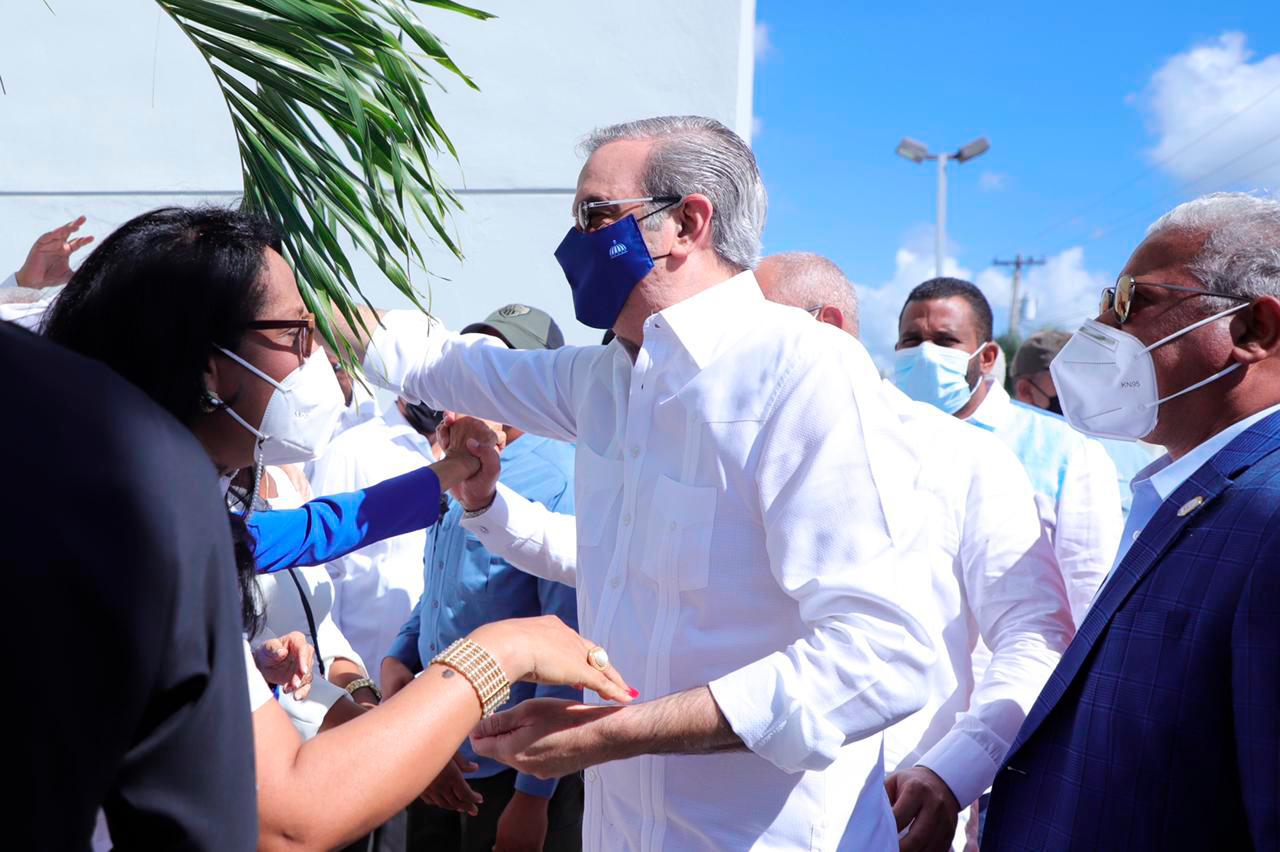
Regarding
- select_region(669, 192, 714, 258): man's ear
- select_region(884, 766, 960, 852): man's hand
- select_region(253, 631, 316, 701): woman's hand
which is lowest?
select_region(884, 766, 960, 852): man's hand

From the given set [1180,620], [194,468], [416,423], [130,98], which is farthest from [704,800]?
[130,98]

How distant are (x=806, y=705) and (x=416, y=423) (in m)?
3.55

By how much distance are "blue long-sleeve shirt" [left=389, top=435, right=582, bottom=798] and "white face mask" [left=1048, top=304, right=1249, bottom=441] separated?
1.69 metres

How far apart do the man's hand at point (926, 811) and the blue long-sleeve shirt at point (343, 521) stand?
131 cm

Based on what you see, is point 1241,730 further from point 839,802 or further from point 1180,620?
point 839,802

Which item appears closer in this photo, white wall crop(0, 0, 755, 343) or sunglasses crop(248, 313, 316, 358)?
sunglasses crop(248, 313, 316, 358)

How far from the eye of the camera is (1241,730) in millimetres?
1535

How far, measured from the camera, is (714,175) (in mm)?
2189

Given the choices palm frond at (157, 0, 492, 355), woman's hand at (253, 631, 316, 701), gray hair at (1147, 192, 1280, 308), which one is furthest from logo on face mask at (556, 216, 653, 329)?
woman's hand at (253, 631, 316, 701)

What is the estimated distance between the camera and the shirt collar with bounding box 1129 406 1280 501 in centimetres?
195

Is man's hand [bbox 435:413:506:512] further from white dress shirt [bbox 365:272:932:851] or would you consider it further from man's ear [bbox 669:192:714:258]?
man's ear [bbox 669:192:714:258]

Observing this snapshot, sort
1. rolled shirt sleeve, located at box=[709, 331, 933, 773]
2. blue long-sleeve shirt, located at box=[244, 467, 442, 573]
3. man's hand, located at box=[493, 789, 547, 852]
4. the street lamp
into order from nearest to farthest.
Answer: rolled shirt sleeve, located at box=[709, 331, 933, 773] → blue long-sleeve shirt, located at box=[244, 467, 442, 573] → man's hand, located at box=[493, 789, 547, 852] → the street lamp

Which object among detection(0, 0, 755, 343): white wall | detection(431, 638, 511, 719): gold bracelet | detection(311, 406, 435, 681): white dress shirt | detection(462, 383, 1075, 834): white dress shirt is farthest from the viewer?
detection(0, 0, 755, 343): white wall

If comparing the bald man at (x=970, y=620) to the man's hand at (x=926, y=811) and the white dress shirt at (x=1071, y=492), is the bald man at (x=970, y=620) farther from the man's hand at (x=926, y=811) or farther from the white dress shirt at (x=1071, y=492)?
the white dress shirt at (x=1071, y=492)
